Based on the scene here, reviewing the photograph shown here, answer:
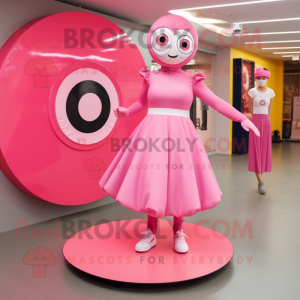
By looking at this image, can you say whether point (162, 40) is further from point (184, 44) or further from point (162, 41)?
point (184, 44)

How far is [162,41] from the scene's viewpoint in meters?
2.58

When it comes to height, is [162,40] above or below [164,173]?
above

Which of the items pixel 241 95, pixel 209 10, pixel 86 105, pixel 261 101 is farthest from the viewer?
pixel 241 95

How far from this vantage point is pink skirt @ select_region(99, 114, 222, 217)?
240 cm

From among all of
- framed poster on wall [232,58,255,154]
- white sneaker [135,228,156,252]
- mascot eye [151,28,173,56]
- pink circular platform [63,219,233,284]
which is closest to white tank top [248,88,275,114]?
pink circular platform [63,219,233,284]

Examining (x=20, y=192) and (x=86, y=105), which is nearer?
(x=20, y=192)

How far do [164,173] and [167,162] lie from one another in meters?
0.09

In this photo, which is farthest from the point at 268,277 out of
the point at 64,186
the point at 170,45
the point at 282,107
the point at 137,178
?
the point at 282,107

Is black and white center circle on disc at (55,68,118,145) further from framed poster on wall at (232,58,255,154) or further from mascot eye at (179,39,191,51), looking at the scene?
framed poster on wall at (232,58,255,154)

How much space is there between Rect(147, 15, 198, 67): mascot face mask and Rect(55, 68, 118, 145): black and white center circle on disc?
52.5 inches

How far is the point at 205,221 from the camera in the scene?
11.9 feet

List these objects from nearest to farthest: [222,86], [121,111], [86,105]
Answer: [121,111] → [86,105] → [222,86]

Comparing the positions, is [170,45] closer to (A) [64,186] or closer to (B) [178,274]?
(B) [178,274]

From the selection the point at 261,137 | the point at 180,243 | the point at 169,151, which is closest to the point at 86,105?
the point at 169,151
